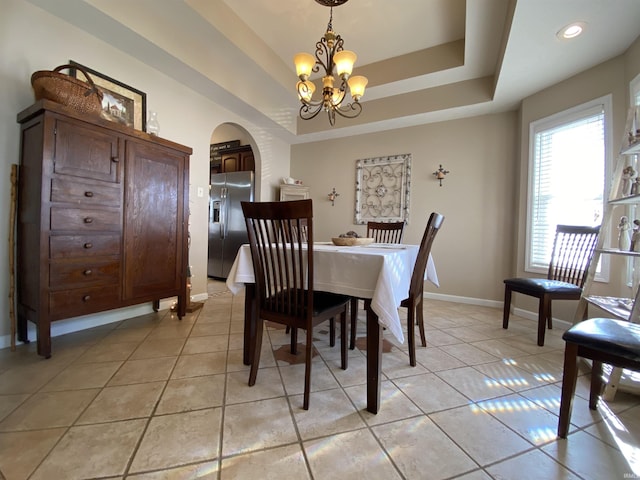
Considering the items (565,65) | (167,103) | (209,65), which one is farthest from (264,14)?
(565,65)

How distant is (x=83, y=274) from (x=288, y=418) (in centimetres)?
174

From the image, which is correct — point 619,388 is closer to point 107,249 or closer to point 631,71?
point 631,71

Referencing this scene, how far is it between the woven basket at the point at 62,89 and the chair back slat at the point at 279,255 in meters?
1.51

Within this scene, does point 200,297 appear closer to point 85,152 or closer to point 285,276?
point 85,152

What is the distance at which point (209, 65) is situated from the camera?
9.26ft

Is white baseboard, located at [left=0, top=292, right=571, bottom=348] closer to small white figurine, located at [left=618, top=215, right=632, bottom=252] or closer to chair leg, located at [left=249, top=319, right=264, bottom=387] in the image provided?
small white figurine, located at [left=618, top=215, right=632, bottom=252]

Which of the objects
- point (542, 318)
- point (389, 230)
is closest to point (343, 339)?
point (389, 230)

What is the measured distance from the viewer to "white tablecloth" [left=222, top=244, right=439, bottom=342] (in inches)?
48.7

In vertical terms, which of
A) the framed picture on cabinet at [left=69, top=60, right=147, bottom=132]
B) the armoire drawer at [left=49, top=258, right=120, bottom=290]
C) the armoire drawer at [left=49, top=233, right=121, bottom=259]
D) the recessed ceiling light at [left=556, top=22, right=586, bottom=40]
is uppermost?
the recessed ceiling light at [left=556, top=22, right=586, bottom=40]

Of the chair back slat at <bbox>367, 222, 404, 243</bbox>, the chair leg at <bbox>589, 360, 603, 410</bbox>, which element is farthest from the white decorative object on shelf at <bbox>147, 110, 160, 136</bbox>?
the chair leg at <bbox>589, 360, 603, 410</bbox>

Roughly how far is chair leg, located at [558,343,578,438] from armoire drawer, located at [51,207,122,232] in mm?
2823

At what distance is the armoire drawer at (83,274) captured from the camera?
1.73 meters

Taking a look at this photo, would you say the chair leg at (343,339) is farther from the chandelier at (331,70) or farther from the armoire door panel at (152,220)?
the armoire door panel at (152,220)

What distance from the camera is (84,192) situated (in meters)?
1.84
